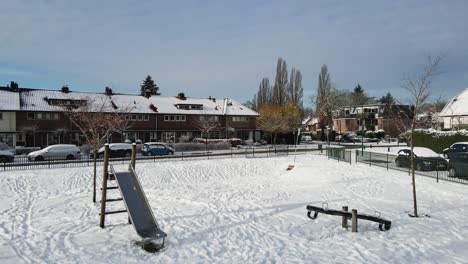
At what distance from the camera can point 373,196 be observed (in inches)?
572

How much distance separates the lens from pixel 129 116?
1741 inches

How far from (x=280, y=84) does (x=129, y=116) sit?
29613mm

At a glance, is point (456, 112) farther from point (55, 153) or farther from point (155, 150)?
point (55, 153)

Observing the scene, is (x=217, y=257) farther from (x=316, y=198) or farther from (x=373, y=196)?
(x=373, y=196)

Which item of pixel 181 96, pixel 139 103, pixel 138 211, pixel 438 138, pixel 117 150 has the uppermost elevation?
pixel 181 96

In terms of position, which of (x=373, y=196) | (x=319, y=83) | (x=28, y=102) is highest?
(x=319, y=83)

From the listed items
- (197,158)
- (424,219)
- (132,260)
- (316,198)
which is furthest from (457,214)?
(197,158)

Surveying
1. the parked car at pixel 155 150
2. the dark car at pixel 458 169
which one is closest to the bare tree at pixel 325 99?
the parked car at pixel 155 150

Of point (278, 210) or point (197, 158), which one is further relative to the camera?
point (197, 158)

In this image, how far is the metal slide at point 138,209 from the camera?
26.3ft

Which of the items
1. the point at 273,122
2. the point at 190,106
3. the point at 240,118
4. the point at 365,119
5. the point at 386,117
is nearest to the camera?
the point at 190,106

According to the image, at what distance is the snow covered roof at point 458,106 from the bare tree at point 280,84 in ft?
84.6

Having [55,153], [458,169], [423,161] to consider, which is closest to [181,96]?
[55,153]

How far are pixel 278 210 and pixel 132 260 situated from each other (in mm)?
6029
